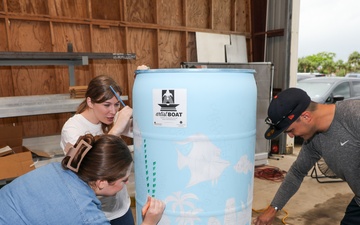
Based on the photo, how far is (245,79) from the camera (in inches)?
49.0

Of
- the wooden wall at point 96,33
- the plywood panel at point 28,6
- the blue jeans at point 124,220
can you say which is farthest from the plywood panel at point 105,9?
the blue jeans at point 124,220

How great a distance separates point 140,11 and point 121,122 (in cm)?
363

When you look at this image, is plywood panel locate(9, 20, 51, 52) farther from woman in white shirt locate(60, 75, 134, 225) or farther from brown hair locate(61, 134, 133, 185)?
brown hair locate(61, 134, 133, 185)

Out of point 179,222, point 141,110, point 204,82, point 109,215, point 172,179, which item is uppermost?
point 204,82

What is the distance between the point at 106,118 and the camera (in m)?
Answer: 1.74

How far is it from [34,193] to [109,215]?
0.64 m

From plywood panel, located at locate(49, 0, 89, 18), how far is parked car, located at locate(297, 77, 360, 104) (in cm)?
456

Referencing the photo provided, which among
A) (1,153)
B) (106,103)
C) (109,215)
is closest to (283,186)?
(109,215)

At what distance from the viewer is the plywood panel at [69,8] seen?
4094 millimetres

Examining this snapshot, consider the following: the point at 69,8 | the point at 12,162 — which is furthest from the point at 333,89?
the point at 12,162

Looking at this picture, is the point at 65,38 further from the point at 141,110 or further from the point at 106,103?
the point at 141,110

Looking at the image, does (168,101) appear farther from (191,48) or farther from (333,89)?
(333,89)

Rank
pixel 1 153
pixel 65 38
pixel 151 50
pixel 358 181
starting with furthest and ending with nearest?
pixel 151 50 < pixel 65 38 < pixel 1 153 < pixel 358 181

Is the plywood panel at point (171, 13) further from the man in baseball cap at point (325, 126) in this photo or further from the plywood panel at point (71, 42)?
the man in baseball cap at point (325, 126)
